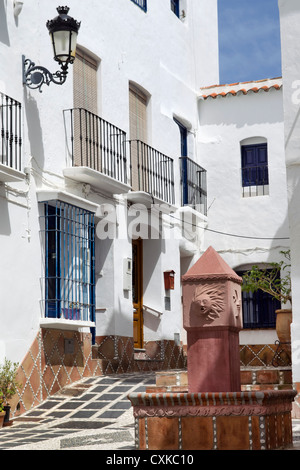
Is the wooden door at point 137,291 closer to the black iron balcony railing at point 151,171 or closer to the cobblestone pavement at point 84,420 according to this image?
the black iron balcony railing at point 151,171

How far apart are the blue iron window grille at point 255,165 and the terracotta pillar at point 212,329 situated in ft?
36.7

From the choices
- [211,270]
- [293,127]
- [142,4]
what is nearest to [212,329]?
[211,270]

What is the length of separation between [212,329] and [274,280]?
9.03m

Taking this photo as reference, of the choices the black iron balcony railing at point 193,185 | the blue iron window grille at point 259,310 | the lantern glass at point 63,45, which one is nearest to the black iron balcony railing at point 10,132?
the lantern glass at point 63,45

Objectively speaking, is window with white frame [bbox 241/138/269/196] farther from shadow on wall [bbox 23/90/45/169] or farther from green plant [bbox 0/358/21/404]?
green plant [bbox 0/358/21/404]

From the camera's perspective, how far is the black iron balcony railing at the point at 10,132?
42.9 ft

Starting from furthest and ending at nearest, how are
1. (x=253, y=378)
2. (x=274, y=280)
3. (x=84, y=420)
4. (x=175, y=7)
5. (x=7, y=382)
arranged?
(x=175, y=7)
(x=274, y=280)
(x=253, y=378)
(x=7, y=382)
(x=84, y=420)

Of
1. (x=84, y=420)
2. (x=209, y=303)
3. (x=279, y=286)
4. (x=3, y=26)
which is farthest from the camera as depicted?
(x=279, y=286)

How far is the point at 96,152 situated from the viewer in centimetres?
1584

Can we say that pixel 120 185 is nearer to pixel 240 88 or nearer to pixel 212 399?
pixel 240 88

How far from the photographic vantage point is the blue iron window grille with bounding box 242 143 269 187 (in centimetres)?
2027

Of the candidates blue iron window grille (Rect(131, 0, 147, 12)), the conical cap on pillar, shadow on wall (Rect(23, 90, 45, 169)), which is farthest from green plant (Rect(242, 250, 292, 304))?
the conical cap on pillar
